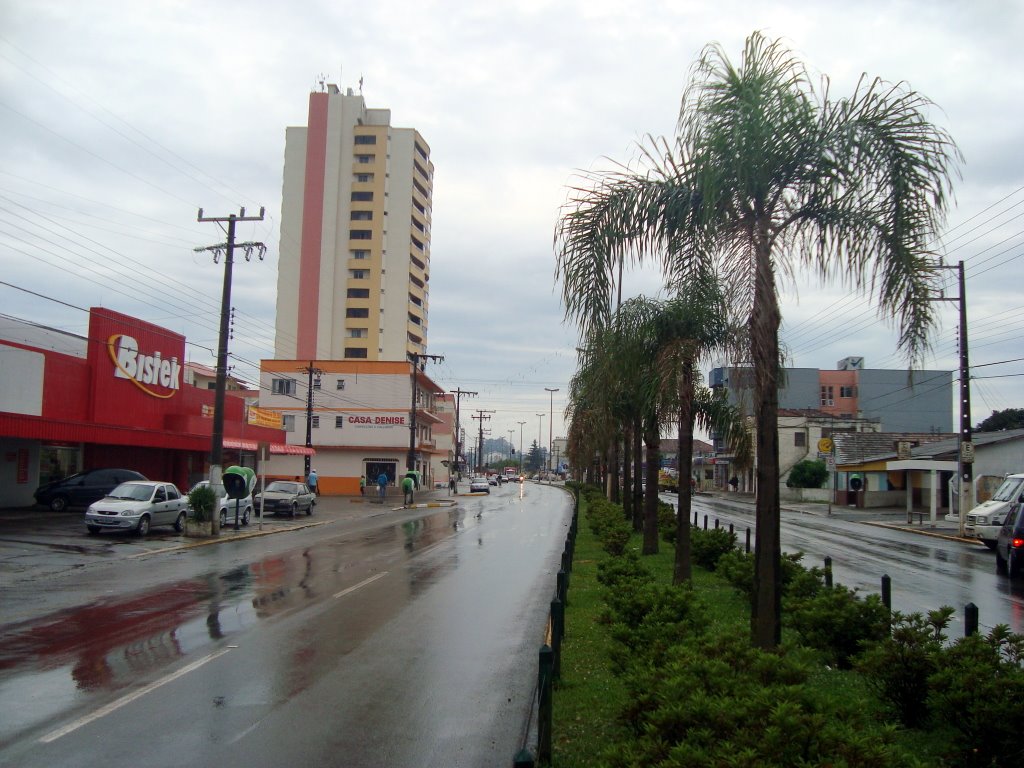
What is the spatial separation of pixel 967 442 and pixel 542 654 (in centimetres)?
2955

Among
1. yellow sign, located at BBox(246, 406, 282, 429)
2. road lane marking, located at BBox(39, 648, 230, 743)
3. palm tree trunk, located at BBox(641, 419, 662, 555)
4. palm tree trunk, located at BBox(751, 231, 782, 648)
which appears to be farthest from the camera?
yellow sign, located at BBox(246, 406, 282, 429)

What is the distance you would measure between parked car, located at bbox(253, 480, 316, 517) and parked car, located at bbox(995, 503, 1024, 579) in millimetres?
27099

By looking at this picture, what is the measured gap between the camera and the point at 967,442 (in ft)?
98.9

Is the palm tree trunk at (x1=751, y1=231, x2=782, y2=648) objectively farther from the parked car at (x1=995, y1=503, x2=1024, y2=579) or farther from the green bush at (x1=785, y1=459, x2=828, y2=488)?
the green bush at (x1=785, y1=459, x2=828, y2=488)

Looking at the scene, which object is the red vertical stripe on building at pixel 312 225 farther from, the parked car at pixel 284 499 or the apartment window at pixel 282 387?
the parked car at pixel 284 499

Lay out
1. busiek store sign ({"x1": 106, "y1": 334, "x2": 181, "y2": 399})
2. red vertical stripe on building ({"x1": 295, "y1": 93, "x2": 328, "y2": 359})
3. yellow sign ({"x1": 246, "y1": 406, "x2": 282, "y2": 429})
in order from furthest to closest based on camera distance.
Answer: red vertical stripe on building ({"x1": 295, "y1": 93, "x2": 328, "y2": 359}) < yellow sign ({"x1": 246, "y1": 406, "x2": 282, "y2": 429}) < busiek store sign ({"x1": 106, "y1": 334, "x2": 181, "y2": 399})

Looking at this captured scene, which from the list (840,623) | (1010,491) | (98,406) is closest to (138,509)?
(98,406)

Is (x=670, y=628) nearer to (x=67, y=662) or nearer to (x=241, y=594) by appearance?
(x=67, y=662)

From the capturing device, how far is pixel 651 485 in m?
18.4

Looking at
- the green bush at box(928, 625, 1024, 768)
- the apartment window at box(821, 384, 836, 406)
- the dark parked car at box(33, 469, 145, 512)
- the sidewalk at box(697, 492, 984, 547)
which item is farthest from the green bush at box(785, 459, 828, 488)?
the green bush at box(928, 625, 1024, 768)

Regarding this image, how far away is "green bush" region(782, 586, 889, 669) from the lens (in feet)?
28.2

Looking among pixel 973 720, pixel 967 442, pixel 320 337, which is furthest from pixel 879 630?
pixel 320 337

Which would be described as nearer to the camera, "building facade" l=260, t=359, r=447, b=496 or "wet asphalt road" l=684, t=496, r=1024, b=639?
"wet asphalt road" l=684, t=496, r=1024, b=639

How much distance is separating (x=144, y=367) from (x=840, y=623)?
33.5 metres
